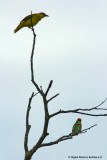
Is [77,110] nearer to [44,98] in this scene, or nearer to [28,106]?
[44,98]

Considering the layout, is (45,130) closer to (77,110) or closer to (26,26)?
(77,110)

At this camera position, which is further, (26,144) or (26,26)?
(26,26)

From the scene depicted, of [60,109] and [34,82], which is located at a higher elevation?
[34,82]

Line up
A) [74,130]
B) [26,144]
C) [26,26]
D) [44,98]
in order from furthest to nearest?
[74,130]
[26,26]
[26,144]
[44,98]

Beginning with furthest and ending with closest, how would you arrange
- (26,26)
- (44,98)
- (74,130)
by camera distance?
(74,130), (26,26), (44,98)

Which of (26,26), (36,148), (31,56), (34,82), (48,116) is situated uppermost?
(26,26)

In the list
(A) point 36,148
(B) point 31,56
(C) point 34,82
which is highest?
(B) point 31,56

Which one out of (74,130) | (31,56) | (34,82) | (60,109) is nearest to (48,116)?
(60,109)

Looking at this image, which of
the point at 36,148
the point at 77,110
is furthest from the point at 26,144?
the point at 77,110

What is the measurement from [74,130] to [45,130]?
A: 610 centimetres

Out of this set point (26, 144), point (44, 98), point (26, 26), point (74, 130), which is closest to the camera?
point (44, 98)

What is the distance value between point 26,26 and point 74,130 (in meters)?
4.09

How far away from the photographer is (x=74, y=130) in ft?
36.8

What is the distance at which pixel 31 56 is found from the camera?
528 centimetres
